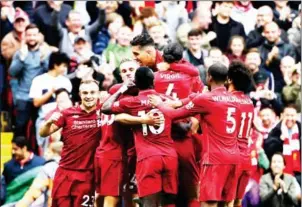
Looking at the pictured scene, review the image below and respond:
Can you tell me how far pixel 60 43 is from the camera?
27609 mm

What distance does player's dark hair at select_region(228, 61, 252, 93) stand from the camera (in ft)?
67.0

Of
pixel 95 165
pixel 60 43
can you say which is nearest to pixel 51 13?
pixel 60 43

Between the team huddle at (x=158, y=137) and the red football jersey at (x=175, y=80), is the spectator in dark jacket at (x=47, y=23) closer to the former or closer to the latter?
the team huddle at (x=158, y=137)

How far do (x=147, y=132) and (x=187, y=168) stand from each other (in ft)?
3.50

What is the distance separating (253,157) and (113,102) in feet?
19.1

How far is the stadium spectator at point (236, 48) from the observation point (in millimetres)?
27906

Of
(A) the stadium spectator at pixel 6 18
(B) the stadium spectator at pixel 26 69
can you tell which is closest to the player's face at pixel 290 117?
(B) the stadium spectator at pixel 26 69

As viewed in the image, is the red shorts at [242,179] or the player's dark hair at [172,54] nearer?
the red shorts at [242,179]

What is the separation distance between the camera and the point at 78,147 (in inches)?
845

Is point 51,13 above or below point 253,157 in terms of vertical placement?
above

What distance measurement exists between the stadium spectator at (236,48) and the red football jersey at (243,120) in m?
7.09

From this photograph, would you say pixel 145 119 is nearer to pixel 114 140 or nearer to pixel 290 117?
pixel 114 140

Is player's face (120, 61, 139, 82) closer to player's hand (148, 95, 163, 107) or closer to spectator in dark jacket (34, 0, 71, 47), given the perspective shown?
player's hand (148, 95, 163, 107)

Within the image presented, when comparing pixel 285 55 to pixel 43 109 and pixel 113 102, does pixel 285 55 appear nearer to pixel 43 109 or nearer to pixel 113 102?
pixel 43 109
